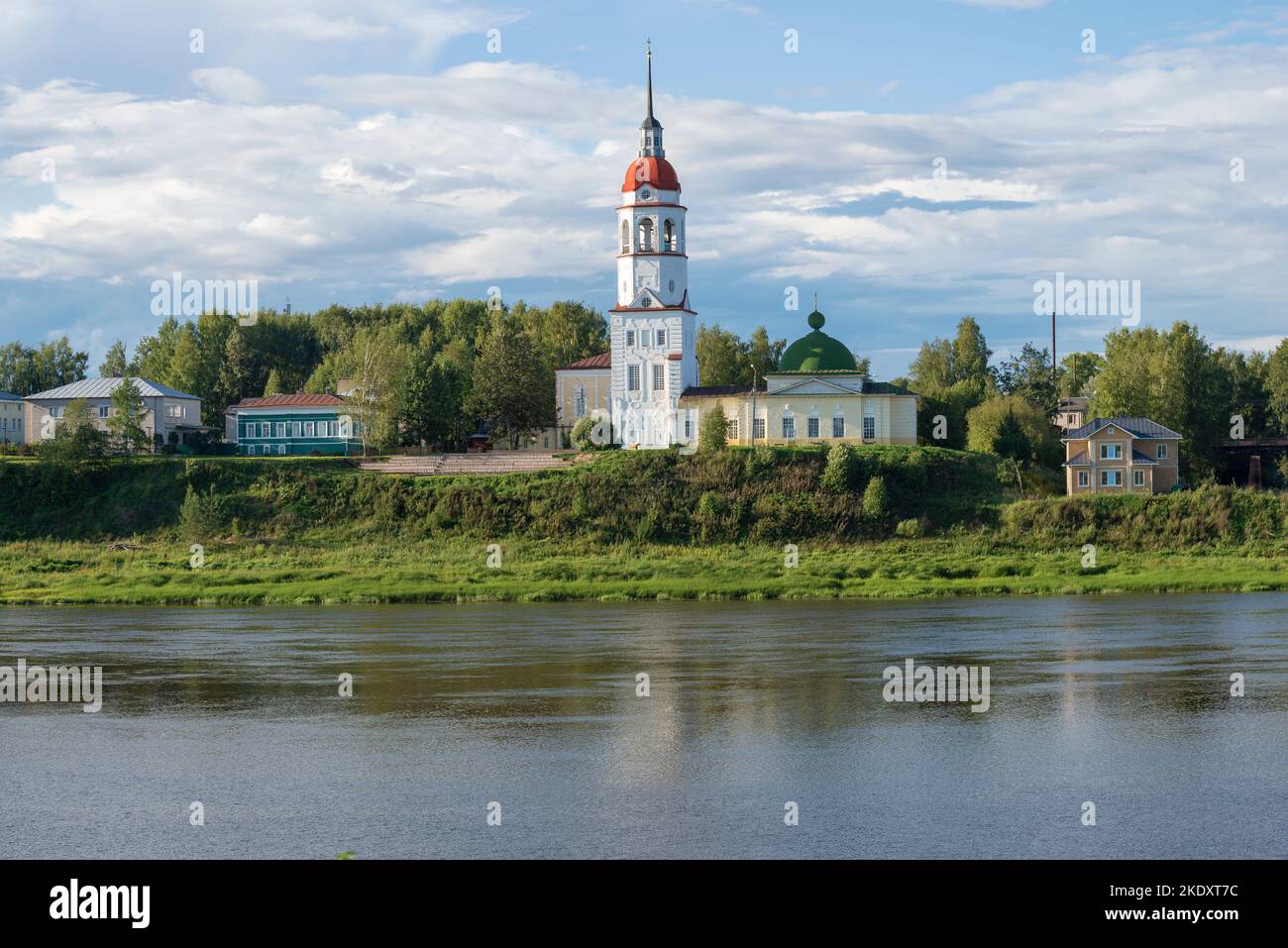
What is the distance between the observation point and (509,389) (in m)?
92.6

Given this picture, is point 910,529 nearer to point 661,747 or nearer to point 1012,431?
point 1012,431

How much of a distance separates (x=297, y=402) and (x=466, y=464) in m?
19.9

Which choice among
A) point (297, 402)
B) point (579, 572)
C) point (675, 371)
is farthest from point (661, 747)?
point (297, 402)

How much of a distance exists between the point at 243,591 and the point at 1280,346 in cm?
8778

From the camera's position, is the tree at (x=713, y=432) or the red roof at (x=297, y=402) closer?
the tree at (x=713, y=432)

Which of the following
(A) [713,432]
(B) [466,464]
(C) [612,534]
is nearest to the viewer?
(C) [612,534]

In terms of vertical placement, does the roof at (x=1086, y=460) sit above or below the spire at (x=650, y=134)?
below

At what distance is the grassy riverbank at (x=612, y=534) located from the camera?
188 ft

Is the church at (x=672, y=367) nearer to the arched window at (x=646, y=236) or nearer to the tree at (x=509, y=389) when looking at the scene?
the arched window at (x=646, y=236)

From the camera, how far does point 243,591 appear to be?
188 ft

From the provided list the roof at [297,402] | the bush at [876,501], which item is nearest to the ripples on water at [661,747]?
the bush at [876,501]

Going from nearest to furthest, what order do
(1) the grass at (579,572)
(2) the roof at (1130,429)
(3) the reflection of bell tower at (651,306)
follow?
(1) the grass at (579,572), (2) the roof at (1130,429), (3) the reflection of bell tower at (651,306)

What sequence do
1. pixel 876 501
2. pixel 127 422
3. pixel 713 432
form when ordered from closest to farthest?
pixel 876 501 → pixel 713 432 → pixel 127 422

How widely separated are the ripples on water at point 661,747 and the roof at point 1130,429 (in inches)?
1457
